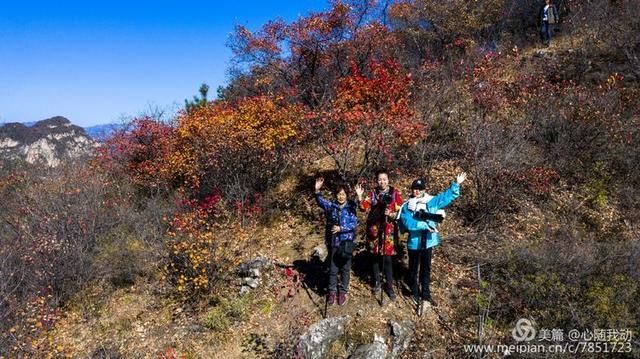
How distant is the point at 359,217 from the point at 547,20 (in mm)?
11642

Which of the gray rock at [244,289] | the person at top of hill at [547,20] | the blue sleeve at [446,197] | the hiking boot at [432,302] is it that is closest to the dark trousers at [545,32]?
the person at top of hill at [547,20]

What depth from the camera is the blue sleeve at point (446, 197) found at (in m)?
5.44

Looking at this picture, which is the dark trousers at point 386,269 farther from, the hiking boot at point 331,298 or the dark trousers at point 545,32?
the dark trousers at point 545,32

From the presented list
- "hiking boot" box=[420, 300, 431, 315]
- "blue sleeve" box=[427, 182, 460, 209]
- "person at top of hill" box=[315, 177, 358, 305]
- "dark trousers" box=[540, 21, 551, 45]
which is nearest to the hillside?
"hiking boot" box=[420, 300, 431, 315]

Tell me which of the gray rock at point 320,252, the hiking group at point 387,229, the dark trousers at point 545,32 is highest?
the dark trousers at point 545,32

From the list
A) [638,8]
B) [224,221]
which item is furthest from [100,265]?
[638,8]

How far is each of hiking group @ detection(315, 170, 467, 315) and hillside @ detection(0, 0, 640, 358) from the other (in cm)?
36

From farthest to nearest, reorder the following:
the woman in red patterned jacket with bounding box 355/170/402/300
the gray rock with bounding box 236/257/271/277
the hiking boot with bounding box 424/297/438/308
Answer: the gray rock with bounding box 236/257/271/277
the hiking boot with bounding box 424/297/438/308
the woman in red patterned jacket with bounding box 355/170/402/300

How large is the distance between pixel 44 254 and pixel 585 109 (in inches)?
487

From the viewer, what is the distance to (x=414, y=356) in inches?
225

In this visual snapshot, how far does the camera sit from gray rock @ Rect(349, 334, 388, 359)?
558 cm

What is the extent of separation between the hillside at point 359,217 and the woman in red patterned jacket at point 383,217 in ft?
2.97

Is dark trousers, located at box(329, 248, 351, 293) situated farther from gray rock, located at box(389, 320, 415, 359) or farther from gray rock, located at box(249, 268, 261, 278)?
gray rock, located at box(249, 268, 261, 278)

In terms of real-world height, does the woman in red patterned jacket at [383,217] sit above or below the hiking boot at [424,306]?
above
